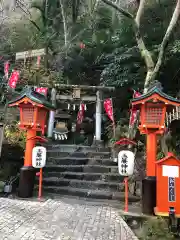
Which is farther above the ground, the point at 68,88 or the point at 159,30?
the point at 159,30

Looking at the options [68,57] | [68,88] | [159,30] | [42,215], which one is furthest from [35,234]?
[68,57]

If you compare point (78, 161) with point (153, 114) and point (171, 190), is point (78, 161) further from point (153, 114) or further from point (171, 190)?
point (171, 190)

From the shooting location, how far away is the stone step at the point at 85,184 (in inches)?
328

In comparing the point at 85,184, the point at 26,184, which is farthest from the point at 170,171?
the point at 26,184

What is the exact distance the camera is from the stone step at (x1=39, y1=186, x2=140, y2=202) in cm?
764

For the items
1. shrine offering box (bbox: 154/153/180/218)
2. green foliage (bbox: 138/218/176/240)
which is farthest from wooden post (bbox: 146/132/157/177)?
green foliage (bbox: 138/218/176/240)

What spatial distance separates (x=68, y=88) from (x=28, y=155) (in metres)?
6.59

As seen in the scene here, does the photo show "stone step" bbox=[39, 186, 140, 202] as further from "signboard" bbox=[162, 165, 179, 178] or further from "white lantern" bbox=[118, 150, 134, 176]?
"signboard" bbox=[162, 165, 179, 178]

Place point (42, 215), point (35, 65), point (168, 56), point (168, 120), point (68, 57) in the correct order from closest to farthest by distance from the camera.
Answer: point (42, 215), point (168, 120), point (168, 56), point (35, 65), point (68, 57)

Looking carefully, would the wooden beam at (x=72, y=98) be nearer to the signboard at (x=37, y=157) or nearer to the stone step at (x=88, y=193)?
the stone step at (x=88, y=193)

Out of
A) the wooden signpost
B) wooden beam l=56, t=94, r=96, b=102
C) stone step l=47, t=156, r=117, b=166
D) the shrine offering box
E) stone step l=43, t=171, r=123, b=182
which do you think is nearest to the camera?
the shrine offering box

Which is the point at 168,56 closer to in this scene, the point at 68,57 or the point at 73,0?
the point at 68,57

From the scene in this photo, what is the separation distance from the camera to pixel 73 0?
1972cm

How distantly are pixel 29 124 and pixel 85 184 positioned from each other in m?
3.19
